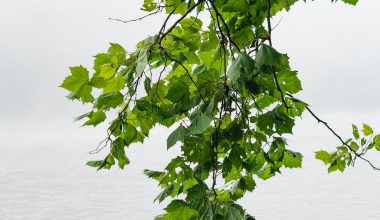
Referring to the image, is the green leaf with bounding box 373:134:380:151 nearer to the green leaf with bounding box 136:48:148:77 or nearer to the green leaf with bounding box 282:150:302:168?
the green leaf with bounding box 282:150:302:168

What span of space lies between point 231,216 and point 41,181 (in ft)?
117

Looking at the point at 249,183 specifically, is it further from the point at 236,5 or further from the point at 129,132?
the point at 236,5

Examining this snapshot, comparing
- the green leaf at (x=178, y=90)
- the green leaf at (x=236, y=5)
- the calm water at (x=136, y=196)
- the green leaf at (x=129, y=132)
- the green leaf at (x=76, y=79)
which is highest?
the calm water at (x=136, y=196)

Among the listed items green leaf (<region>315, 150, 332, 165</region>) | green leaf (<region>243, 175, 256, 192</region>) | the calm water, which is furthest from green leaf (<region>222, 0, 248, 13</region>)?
the calm water

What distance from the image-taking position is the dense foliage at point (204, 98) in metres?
1.29

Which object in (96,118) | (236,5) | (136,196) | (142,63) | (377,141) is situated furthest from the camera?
(136,196)

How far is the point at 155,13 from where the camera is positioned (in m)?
1.57

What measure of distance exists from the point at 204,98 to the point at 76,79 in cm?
34

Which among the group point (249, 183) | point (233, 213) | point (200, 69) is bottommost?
point (233, 213)

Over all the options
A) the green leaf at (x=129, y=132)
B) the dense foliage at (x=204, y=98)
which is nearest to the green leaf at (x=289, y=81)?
the dense foliage at (x=204, y=98)

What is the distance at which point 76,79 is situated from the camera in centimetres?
136

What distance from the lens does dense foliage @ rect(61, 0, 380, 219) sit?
4.22 feet

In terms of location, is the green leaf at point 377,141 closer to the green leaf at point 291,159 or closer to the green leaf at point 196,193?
the green leaf at point 291,159

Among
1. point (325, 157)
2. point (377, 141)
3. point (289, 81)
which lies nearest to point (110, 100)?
point (289, 81)
